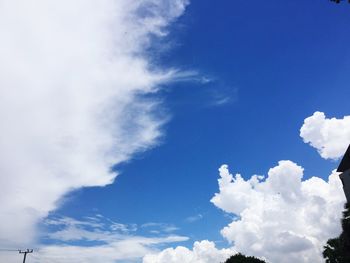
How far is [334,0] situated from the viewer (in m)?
14.2

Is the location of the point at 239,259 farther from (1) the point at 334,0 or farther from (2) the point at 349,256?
(1) the point at 334,0

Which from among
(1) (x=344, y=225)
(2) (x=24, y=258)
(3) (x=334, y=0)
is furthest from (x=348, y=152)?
(2) (x=24, y=258)

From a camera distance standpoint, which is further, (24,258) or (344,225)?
(24,258)

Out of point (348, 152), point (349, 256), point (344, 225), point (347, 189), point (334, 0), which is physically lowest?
point (349, 256)

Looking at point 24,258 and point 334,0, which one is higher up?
point 24,258

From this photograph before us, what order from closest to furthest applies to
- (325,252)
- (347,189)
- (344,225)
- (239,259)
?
(344,225) → (347,189) → (325,252) → (239,259)

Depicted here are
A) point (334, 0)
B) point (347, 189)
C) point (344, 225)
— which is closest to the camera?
point (334, 0)

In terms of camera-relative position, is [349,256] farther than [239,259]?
No

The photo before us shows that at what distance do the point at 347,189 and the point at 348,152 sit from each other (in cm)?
502

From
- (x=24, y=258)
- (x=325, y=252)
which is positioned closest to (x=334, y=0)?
(x=325, y=252)

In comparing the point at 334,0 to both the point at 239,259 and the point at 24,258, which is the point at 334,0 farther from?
the point at 24,258

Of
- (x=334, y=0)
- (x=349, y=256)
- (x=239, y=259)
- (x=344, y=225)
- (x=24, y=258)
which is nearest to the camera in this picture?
(x=334, y=0)

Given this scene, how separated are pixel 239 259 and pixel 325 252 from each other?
3153 centimetres

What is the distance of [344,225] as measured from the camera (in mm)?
38469
